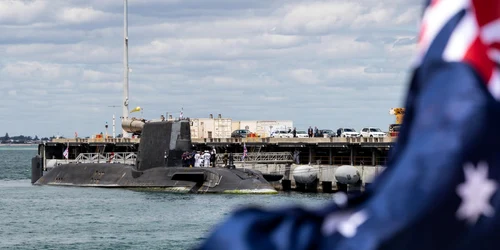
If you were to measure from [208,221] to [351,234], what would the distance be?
98.6 feet

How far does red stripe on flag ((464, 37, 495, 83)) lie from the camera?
6.34ft

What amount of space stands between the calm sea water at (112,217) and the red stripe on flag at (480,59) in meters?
16.9

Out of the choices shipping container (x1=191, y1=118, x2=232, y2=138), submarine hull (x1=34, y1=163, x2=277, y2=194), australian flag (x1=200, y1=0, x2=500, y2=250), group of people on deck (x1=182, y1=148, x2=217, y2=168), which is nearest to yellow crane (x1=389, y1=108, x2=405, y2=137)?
australian flag (x1=200, y1=0, x2=500, y2=250)

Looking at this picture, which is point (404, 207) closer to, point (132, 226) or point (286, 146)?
point (132, 226)

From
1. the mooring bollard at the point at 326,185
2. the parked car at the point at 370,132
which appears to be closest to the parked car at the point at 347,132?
the parked car at the point at 370,132

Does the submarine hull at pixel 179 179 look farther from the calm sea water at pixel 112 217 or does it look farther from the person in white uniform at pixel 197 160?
the person in white uniform at pixel 197 160

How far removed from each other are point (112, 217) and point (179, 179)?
11738mm

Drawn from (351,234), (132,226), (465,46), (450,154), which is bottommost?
(132,226)

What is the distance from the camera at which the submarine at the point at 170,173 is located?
4319 centimetres

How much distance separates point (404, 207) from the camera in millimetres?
1906

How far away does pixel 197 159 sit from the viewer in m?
48.8

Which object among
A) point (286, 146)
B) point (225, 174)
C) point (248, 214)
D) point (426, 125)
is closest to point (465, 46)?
point (426, 125)

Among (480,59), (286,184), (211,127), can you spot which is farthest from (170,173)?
(480,59)

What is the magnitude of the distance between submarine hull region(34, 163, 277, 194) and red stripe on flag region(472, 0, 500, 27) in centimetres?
4033
